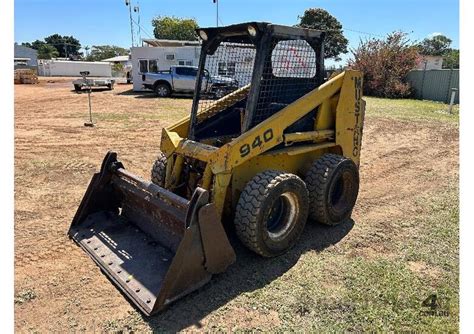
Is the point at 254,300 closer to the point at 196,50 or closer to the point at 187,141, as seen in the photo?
the point at 187,141

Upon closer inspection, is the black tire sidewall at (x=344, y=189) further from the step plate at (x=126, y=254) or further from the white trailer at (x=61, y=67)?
the white trailer at (x=61, y=67)

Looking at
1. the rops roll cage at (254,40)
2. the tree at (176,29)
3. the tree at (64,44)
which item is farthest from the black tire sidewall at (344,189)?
the tree at (64,44)

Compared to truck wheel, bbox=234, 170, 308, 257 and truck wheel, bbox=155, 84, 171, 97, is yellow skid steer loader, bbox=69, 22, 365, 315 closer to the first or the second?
truck wheel, bbox=234, 170, 308, 257

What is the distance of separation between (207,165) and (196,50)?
20442 millimetres

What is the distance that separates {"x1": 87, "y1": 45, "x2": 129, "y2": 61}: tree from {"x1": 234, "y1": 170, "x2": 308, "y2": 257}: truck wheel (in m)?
90.6

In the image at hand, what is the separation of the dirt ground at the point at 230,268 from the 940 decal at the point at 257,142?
43.7 inches

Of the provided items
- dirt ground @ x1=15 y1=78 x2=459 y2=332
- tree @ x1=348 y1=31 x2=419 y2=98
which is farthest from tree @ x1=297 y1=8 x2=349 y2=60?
dirt ground @ x1=15 y1=78 x2=459 y2=332

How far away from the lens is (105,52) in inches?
3531

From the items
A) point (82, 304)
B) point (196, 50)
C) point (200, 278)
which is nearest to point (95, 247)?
point (82, 304)

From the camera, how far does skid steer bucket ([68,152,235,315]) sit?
313cm

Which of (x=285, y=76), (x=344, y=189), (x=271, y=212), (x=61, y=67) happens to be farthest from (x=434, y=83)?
(x=61, y=67)

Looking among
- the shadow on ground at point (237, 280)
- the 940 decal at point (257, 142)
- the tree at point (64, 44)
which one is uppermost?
the tree at point (64, 44)

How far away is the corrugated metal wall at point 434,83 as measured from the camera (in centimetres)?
2073

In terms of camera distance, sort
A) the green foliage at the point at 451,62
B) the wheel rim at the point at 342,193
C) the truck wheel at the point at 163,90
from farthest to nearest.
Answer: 1. the green foliage at the point at 451,62
2. the truck wheel at the point at 163,90
3. the wheel rim at the point at 342,193
